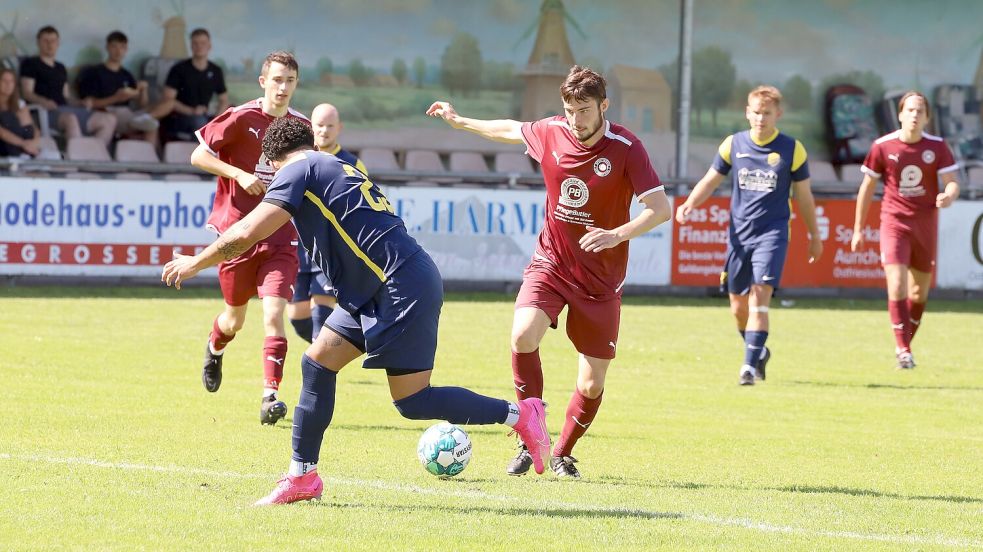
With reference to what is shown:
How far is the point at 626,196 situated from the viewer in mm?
7723

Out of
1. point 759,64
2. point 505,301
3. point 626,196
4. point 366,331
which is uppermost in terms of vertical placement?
point 759,64

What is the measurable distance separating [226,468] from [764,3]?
72.6 feet

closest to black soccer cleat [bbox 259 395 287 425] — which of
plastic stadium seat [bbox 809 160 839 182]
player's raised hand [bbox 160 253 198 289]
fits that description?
player's raised hand [bbox 160 253 198 289]

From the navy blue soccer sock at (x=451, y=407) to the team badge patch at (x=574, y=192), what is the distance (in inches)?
46.4

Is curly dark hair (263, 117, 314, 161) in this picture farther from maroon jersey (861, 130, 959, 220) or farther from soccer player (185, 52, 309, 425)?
maroon jersey (861, 130, 959, 220)

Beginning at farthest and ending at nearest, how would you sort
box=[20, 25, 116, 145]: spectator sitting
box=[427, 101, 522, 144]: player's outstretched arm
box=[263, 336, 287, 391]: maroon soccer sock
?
box=[20, 25, 116, 145]: spectator sitting, box=[263, 336, 287, 391]: maroon soccer sock, box=[427, 101, 522, 144]: player's outstretched arm

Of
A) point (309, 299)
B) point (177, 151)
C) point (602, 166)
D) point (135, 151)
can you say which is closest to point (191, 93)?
point (177, 151)

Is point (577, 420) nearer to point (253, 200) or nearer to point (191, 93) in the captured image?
point (253, 200)

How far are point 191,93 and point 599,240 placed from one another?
15884mm

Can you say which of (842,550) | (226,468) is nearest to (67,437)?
(226,468)

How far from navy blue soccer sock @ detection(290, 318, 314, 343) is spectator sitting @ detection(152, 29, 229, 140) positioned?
1075 cm

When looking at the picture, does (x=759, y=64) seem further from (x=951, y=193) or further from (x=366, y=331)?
(x=366, y=331)

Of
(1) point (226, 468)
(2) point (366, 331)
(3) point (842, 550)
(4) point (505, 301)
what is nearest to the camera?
(3) point (842, 550)

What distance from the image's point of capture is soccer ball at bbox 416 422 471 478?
7.35 m
